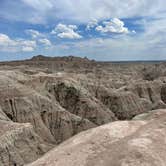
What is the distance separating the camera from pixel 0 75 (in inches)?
1379

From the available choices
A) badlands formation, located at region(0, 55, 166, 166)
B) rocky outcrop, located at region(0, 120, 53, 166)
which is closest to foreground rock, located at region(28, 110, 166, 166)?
badlands formation, located at region(0, 55, 166, 166)

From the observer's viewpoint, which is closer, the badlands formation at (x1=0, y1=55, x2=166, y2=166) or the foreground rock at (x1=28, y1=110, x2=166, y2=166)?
the foreground rock at (x1=28, y1=110, x2=166, y2=166)

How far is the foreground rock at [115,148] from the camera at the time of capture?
9039mm

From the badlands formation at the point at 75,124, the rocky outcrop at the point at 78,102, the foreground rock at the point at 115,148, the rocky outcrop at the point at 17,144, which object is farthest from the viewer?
the rocky outcrop at the point at 78,102

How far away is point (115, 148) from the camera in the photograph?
9.79 metres

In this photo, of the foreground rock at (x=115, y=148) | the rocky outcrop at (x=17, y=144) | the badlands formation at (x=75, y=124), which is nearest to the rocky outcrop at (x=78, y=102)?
the badlands formation at (x=75, y=124)

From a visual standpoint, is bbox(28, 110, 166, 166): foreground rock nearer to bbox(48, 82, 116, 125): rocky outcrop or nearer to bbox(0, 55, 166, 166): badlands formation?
bbox(0, 55, 166, 166): badlands formation

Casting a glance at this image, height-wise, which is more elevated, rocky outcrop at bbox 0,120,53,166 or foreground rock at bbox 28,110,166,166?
foreground rock at bbox 28,110,166,166

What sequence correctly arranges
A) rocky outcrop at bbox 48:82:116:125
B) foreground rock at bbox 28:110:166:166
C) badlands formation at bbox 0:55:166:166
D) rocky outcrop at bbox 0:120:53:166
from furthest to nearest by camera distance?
1. rocky outcrop at bbox 48:82:116:125
2. rocky outcrop at bbox 0:120:53:166
3. badlands formation at bbox 0:55:166:166
4. foreground rock at bbox 28:110:166:166

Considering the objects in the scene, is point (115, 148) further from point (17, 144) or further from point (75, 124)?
point (75, 124)

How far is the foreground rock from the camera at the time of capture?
904 cm

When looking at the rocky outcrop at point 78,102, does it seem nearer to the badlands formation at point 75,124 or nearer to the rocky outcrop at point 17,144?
the badlands formation at point 75,124

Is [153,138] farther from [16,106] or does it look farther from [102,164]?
[16,106]

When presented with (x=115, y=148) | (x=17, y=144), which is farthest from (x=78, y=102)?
(x=115, y=148)
